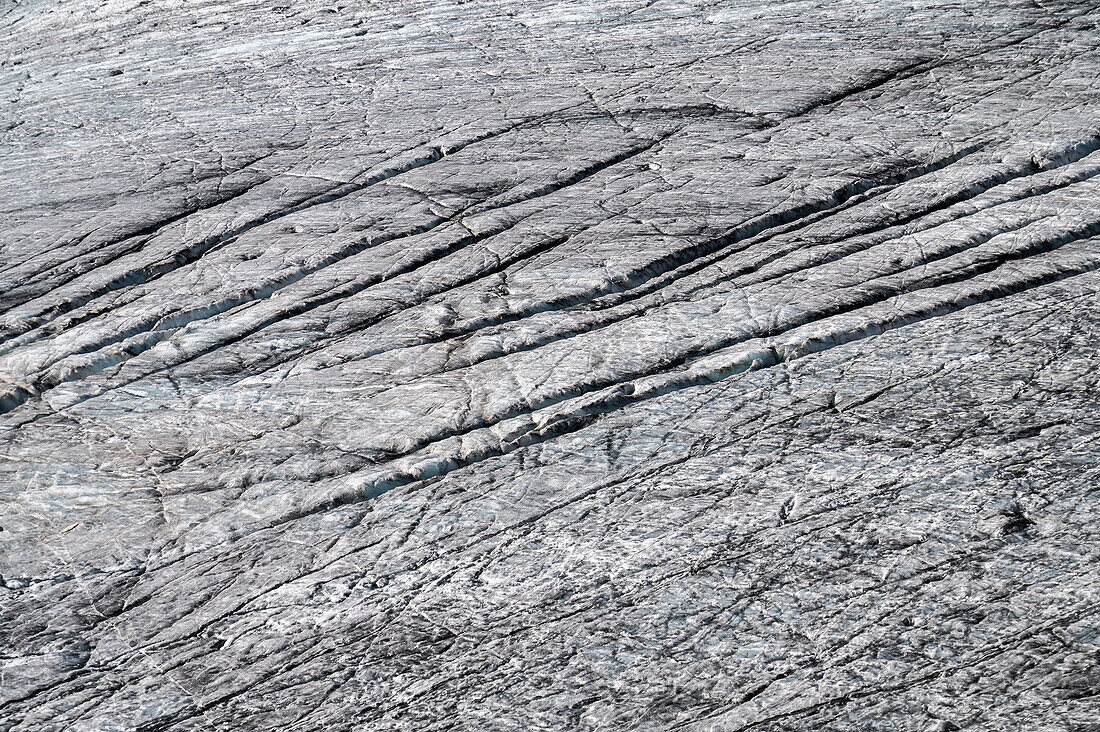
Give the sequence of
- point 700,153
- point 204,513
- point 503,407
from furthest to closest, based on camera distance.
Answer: point 700,153 → point 503,407 → point 204,513

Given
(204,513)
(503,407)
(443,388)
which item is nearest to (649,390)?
(503,407)

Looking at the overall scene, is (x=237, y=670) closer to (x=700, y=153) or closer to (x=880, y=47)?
(x=700, y=153)

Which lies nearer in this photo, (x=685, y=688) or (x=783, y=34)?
(x=685, y=688)

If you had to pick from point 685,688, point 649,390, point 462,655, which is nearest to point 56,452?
point 462,655

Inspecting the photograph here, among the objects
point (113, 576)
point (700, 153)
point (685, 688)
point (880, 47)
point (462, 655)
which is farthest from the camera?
point (880, 47)

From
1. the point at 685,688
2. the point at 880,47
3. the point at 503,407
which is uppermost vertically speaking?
the point at 880,47

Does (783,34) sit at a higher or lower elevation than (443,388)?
higher
